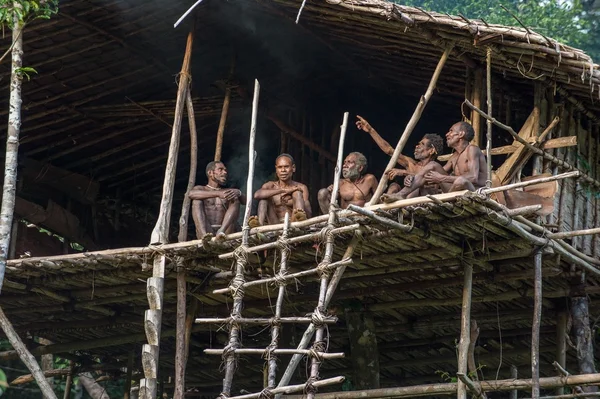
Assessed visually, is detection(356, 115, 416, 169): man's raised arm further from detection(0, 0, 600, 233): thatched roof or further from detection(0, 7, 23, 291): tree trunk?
detection(0, 7, 23, 291): tree trunk

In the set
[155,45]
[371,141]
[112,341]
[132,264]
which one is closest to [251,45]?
[155,45]

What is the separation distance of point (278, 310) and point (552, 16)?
1179cm

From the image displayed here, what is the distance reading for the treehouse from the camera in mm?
9305

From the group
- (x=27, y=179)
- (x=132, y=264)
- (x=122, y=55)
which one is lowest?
(x=132, y=264)

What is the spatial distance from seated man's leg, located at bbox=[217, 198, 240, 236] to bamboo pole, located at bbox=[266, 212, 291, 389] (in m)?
0.97

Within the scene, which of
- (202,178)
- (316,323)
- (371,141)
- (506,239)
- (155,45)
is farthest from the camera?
(202,178)

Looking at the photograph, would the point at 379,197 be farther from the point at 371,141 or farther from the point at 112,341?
the point at 112,341

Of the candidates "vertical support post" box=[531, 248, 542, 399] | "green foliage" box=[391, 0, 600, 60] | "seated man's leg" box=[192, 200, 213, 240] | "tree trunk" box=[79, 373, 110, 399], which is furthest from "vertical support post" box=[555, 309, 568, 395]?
"green foliage" box=[391, 0, 600, 60]

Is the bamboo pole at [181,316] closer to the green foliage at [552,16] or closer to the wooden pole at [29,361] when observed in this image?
the wooden pole at [29,361]

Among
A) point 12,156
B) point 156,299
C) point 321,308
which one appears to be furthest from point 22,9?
point 321,308

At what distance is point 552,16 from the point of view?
19234mm

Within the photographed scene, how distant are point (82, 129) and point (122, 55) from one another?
150 centimetres

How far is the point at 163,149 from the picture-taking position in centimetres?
1347

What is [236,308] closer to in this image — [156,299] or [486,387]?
[156,299]
